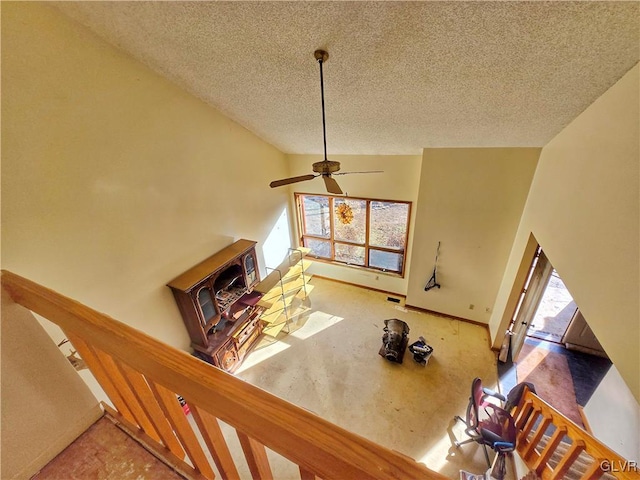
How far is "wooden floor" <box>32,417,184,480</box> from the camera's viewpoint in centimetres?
107

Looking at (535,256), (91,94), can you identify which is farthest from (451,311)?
(91,94)

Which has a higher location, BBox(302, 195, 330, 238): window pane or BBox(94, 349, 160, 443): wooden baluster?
BBox(94, 349, 160, 443): wooden baluster

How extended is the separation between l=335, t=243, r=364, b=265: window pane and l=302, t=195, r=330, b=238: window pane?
45 cm

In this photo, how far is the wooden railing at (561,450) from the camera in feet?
5.33

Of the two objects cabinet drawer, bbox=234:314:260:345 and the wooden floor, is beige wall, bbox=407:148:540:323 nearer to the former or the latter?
cabinet drawer, bbox=234:314:260:345

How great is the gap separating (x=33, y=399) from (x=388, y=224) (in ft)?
16.5

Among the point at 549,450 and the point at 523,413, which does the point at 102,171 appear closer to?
the point at 549,450

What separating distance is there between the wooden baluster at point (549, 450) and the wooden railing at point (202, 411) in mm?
2645

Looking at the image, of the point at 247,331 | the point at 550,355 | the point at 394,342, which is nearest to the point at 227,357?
the point at 247,331

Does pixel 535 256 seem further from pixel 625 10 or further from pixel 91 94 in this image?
pixel 91 94

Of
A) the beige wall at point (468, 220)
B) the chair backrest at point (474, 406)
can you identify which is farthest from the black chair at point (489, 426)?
the beige wall at point (468, 220)

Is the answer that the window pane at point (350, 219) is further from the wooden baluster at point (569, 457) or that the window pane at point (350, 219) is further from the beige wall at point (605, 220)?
the wooden baluster at point (569, 457)

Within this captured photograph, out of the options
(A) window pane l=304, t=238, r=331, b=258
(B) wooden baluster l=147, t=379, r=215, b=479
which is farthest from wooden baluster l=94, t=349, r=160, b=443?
(A) window pane l=304, t=238, r=331, b=258

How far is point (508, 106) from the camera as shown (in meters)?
2.35
